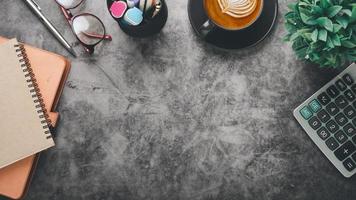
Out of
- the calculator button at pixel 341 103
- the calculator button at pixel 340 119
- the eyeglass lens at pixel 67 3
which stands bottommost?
the calculator button at pixel 340 119

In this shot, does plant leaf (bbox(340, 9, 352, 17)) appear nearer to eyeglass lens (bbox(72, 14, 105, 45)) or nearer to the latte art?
the latte art

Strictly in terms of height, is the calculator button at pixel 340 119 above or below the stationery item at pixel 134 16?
below

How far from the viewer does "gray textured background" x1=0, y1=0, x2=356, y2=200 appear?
77 cm

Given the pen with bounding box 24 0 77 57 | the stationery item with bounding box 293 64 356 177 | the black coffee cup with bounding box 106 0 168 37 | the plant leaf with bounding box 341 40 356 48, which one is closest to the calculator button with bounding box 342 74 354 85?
the stationery item with bounding box 293 64 356 177

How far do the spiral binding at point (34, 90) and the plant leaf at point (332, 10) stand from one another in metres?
0.40

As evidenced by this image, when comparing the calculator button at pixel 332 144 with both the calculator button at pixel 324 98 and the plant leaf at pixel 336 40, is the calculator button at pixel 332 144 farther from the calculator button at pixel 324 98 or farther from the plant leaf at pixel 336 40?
the plant leaf at pixel 336 40

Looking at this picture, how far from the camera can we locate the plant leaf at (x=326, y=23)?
2.12ft

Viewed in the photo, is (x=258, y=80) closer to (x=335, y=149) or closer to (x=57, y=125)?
(x=335, y=149)

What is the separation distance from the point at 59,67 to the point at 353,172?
0.45 meters

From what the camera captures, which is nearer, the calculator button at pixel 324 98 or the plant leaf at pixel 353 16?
the plant leaf at pixel 353 16

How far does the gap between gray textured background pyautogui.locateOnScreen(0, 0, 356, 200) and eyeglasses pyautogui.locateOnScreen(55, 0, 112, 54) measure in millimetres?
17

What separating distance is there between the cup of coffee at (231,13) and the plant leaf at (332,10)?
11cm

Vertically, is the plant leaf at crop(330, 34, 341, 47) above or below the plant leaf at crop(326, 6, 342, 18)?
below

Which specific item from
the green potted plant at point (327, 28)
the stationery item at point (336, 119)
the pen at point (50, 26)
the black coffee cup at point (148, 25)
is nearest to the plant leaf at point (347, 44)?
the green potted plant at point (327, 28)
